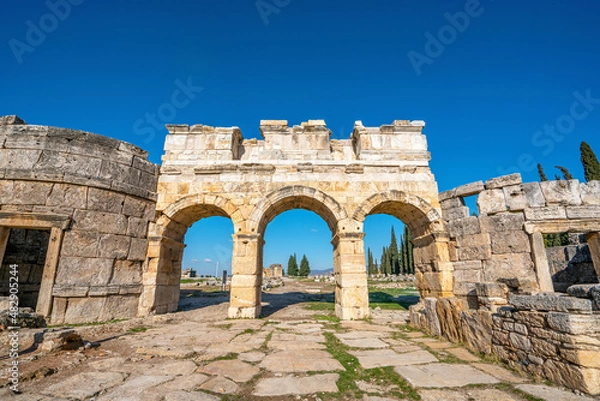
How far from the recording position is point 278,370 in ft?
12.0

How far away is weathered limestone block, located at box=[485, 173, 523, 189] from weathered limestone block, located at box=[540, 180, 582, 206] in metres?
0.75

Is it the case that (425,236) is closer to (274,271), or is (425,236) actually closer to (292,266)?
(274,271)

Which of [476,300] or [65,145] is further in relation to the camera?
[65,145]

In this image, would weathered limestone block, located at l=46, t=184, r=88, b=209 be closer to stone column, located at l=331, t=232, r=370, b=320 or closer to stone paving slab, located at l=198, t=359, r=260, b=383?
stone paving slab, located at l=198, t=359, r=260, b=383

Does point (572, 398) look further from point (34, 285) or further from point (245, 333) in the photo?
point (34, 285)

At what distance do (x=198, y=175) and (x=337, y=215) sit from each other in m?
4.59

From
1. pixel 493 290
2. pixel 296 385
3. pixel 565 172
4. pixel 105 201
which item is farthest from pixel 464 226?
pixel 565 172

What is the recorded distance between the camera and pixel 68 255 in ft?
22.9

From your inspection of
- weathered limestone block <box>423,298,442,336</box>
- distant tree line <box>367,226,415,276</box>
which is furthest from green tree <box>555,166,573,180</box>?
weathered limestone block <box>423,298,442,336</box>

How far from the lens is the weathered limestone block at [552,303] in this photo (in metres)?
2.99

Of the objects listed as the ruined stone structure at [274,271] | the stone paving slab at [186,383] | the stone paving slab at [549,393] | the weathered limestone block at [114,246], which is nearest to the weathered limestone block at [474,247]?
the stone paving slab at [549,393]

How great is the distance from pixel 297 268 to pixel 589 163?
37984 mm

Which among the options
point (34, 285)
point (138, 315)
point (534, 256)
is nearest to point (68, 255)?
point (34, 285)

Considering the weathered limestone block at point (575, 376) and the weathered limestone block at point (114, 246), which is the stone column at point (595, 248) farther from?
the weathered limestone block at point (114, 246)
